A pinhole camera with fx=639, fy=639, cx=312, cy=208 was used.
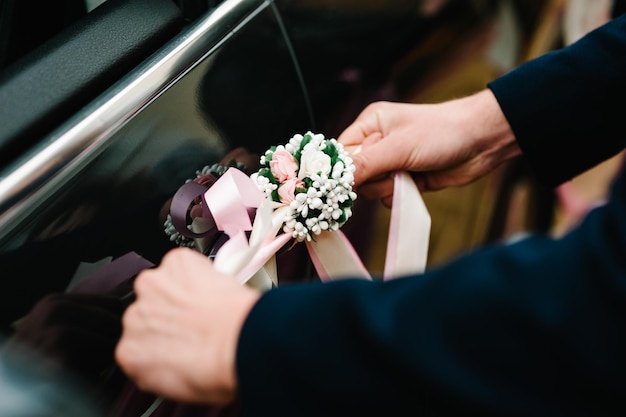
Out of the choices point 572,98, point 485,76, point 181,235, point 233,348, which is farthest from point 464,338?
point 485,76

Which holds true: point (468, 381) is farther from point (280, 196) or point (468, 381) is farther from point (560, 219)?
point (560, 219)

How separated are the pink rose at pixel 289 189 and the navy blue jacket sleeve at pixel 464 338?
0.27 metres

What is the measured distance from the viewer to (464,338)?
2.05ft

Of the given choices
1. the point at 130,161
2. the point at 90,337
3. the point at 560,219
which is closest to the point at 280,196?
the point at 130,161

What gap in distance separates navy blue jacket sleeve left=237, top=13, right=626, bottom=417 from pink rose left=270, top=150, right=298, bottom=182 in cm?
30

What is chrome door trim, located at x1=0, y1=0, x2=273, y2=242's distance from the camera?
30.4 inches

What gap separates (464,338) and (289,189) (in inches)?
16.5

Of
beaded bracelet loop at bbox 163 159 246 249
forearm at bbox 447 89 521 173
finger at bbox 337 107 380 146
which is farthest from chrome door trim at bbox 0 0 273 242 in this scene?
forearm at bbox 447 89 521 173

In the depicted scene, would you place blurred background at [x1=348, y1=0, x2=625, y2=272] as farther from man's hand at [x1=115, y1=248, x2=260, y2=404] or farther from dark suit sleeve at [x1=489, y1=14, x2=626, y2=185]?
man's hand at [x1=115, y1=248, x2=260, y2=404]

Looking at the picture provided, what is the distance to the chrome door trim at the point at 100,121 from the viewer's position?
772mm

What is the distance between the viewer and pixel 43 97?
0.87 meters

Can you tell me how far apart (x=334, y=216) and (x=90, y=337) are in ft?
1.26

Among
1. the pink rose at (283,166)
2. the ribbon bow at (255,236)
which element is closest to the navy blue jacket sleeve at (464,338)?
the ribbon bow at (255,236)

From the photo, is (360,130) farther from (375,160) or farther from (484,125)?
(484,125)
